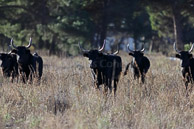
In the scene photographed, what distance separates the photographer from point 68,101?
10.5 meters

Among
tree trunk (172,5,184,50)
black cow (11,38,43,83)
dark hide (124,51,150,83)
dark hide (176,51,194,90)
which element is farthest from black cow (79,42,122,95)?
tree trunk (172,5,184,50)

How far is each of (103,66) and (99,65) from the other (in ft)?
0.75

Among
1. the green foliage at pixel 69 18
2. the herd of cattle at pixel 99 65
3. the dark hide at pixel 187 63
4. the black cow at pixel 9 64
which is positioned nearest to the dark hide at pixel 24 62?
the herd of cattle at pixel 99 65

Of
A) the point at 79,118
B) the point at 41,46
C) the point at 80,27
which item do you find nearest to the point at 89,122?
the point at 79,118

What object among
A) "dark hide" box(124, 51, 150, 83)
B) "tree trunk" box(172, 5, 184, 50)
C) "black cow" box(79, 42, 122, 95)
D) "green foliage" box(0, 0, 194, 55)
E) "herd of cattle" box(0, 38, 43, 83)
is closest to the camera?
"black cow" box(79, 42, 122, 95)

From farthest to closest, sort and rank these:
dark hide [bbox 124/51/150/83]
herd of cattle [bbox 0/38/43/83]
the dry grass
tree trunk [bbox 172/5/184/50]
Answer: tree trunk [bbox 172/5/184/50], dark hide [bbox 124/51/150/83], herd of cattle [bbox 0/38/43/83], the dry grass

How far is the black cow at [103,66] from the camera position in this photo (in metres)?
12.2

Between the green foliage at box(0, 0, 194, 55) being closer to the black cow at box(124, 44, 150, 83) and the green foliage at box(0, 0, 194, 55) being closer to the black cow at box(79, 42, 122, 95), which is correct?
the black cow at box(124, 44, 150, 83)

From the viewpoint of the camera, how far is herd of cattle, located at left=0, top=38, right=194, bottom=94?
40.4ft

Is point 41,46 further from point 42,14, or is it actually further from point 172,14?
point 172,14

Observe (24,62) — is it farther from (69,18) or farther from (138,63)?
(69,18)

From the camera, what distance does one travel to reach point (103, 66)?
41.8 feet

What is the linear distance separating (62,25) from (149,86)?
62.1 ft

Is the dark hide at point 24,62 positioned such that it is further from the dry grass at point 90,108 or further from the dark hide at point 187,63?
the dark hide at point 187,63
